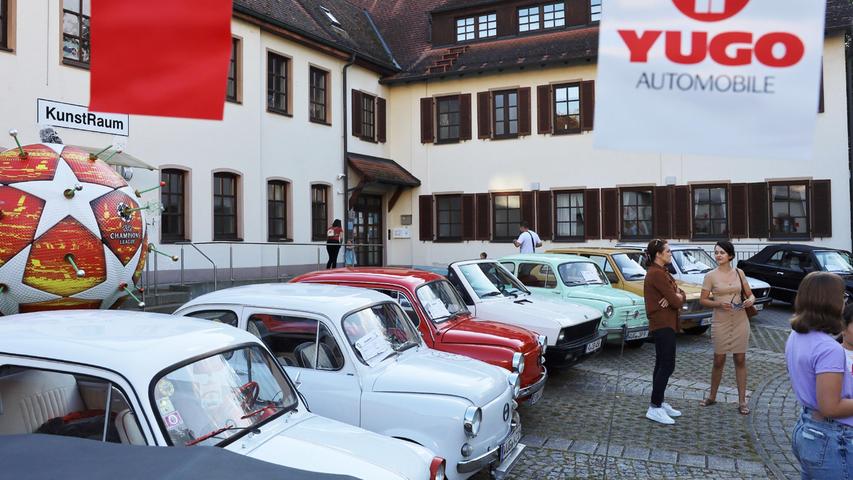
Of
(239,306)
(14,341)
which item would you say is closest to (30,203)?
(239,306)

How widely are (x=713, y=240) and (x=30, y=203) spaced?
62.7 ft

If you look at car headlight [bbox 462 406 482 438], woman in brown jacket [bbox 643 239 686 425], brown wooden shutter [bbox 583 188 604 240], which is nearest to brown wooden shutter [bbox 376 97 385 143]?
brown wooden shutter [bbox 583 188 604 240]

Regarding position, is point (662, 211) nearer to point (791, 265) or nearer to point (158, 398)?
point (791, 265)

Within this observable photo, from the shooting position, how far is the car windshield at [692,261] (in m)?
13.9

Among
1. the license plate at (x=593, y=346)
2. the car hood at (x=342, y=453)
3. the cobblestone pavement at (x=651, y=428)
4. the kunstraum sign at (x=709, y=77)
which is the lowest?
the cobblestone pavement at (x=651, y=428)

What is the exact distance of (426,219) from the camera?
936 inches

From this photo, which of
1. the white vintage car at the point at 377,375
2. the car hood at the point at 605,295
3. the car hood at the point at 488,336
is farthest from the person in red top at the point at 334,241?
the white vintage car at the point at 377,375

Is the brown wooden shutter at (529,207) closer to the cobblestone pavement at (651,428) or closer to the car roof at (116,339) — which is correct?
the cobblestone pavement at (651,428)

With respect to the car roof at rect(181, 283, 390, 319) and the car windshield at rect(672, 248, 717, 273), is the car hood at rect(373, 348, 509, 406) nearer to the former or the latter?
the car roof at rect(181, 283, 390, 319)

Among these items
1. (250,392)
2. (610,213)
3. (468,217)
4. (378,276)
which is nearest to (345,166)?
(468,217)

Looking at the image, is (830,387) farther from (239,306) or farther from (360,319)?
(239,306)

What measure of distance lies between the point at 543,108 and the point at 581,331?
574 inches

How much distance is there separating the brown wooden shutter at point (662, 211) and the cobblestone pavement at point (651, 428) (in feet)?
35.8

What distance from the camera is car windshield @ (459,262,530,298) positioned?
8.80m
